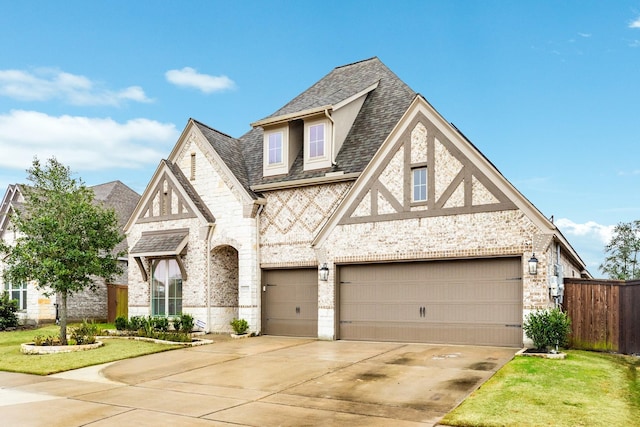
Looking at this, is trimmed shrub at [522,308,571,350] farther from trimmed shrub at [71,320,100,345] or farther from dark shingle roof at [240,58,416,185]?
trimmed shrub at [71,320,100,345]

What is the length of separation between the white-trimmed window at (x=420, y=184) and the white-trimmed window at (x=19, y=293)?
22105 millimetres

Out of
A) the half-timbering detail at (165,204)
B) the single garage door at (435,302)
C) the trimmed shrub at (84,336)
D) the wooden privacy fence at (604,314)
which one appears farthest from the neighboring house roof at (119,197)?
the wooden privacy fence at (604,314)

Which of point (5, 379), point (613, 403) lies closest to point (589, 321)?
point (613, 403)

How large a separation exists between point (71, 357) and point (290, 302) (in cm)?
759

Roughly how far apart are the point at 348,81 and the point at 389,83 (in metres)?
1.98

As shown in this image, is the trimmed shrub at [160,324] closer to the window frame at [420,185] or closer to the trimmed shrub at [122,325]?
the trimmed shrub at [122,325]

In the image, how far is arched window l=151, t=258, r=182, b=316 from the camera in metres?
22.7

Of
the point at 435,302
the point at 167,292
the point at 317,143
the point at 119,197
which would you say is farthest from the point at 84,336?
the point at 119,197

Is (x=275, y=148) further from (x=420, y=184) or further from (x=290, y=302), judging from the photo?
(x=420, y=184)

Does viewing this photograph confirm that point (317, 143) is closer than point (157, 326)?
Yes

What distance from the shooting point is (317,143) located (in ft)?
68.1

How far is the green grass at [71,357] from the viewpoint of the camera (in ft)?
49.2

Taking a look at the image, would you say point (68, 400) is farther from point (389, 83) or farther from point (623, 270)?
point (623, 270)

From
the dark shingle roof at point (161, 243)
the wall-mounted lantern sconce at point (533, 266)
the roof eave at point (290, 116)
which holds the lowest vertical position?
the wall-mounted lantern sconce at point (533, 266)
